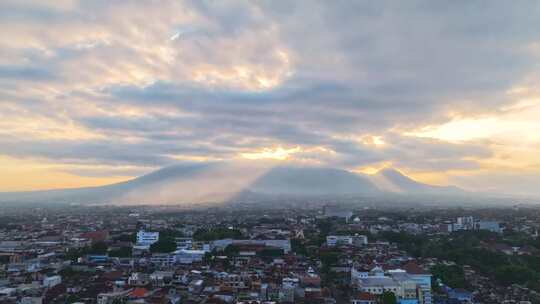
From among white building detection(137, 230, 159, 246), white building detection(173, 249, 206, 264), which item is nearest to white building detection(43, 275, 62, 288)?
white building detection(173, 249, 206, 264)

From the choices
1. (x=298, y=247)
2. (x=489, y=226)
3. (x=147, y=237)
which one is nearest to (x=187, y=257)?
(x=298, y=247)

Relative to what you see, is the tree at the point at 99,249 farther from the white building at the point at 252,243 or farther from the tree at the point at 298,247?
the tree at the point at 298,247

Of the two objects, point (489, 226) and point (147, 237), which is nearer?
point (147, 237)

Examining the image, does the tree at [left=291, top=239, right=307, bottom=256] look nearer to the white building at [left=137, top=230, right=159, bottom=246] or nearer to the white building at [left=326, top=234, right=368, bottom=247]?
the white building at [left=326, top=234, right=368, bottom=247]

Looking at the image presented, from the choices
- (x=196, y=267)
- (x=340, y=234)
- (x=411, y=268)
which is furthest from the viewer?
(x=340, y=234)

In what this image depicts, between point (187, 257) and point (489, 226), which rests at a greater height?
point (489, 226)

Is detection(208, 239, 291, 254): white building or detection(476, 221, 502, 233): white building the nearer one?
detection(208, 239, 291, 254): white building

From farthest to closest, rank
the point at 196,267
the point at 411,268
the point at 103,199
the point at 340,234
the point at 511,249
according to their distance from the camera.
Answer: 1. the point at 103,199
2. the point at 340,234
3. the point at 511,249
4. the point at 196,267
5. the point at 411,268

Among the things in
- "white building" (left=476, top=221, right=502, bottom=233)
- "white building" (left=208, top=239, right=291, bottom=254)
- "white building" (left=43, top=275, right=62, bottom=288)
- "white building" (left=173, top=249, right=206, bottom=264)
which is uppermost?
"white building" (left=476, top=221, right=502, bottom=233)

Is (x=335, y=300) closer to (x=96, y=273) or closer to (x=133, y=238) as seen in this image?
(x=96, y=273)

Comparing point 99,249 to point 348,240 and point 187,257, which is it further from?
point 348,240

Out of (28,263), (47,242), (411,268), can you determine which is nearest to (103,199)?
(47,242)
